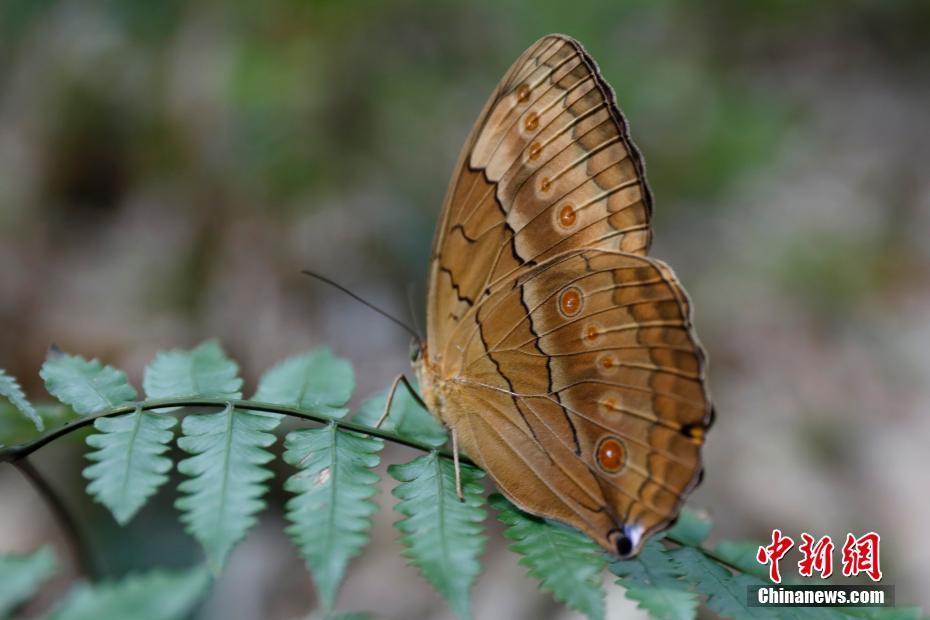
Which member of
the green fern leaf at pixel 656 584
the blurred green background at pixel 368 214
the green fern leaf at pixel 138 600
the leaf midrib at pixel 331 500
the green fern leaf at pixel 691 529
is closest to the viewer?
the green fern leaf at pixel 138 600

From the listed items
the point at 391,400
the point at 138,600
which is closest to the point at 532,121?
the point at 391,400

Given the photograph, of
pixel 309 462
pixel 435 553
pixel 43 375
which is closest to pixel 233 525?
pixel 309 462

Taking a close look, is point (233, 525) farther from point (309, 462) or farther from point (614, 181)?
point (614, 181)

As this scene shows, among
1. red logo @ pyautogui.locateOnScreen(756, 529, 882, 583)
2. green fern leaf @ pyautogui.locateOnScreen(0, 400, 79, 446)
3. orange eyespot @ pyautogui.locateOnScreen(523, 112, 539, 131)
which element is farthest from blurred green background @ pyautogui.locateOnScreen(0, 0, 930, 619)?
orange eyespot @ pyautogui.locateOnScreen(523, 112, 539, 131)

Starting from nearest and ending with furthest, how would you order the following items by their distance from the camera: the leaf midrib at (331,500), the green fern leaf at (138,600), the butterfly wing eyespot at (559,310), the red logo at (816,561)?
1. the green fern leaf at (138,600)
2. the leaf midrib at (331,500)
3. the butterfly wing eyespot at (559,310)
4. the red logo at (816,561)

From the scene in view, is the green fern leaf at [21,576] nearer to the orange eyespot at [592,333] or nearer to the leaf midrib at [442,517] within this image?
the leaf midrib at [442,517]

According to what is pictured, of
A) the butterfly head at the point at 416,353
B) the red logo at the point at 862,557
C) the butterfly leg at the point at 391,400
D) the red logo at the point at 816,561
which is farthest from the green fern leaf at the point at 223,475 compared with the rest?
the red logo at the point at 862,557
